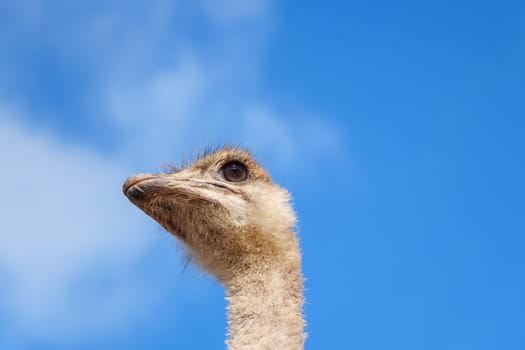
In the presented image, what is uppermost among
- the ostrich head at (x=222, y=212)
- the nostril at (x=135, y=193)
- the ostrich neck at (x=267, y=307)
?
the ostrich head at (x=222, y=212)

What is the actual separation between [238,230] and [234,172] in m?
0.48

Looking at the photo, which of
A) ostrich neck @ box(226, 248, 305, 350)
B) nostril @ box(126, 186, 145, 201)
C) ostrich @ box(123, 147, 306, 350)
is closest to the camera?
ostrich neck @ box(226, 248, 305, 350)

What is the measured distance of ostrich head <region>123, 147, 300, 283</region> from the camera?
19.8ft

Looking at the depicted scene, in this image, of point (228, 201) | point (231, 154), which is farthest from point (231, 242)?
point (231, 154)

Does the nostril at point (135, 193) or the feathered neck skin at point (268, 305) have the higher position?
the nostril at point (135, 193)

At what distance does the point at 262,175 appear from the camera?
6426 millimetres

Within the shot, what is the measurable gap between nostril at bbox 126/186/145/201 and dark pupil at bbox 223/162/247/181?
0.63 m

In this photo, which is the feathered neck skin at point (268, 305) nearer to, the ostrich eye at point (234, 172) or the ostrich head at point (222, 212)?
the ostrich head at point (222, 212)

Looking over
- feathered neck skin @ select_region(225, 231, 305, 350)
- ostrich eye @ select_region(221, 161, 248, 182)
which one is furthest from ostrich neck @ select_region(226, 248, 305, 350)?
ostrich eye @ select_region(221, 161, 248, 182)

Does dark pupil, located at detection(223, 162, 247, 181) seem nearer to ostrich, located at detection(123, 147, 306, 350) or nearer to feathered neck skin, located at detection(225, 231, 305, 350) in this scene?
ostrich, located at detection(123, 147, 306, 350)

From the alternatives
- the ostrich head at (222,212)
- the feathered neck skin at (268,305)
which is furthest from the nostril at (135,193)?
the feathered neck skin at (268,305)

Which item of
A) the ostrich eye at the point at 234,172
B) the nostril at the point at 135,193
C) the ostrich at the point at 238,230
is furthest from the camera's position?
the ostrich eye at the point at 234,172

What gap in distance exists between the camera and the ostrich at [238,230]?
5.70 m

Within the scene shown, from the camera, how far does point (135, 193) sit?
19.5ft
